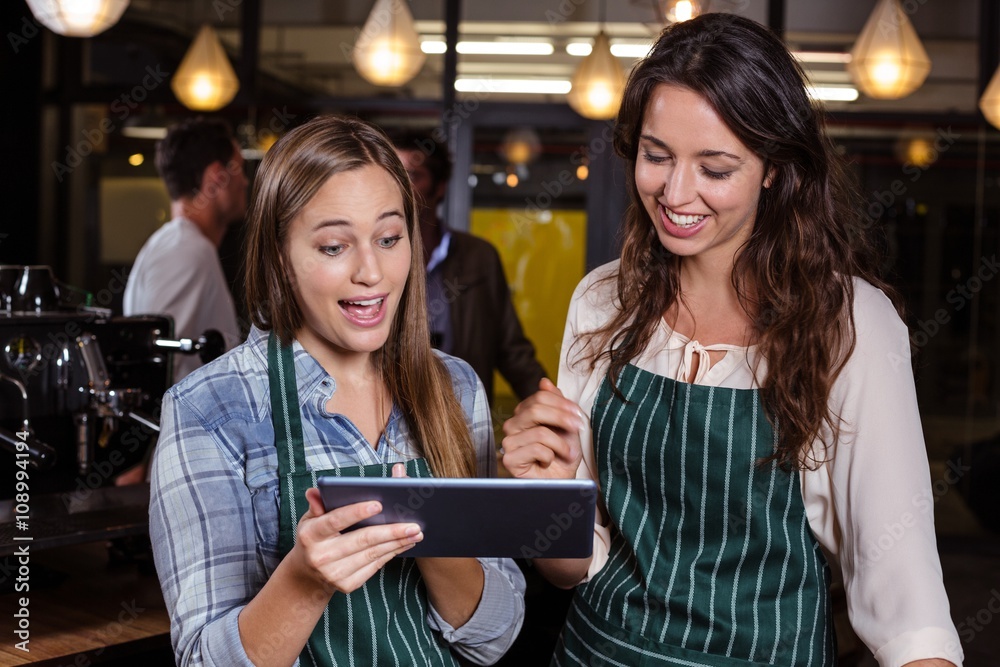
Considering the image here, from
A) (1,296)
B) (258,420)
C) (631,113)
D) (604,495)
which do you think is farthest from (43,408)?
→ (631,113)

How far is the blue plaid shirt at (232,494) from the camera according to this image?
1.34 metres

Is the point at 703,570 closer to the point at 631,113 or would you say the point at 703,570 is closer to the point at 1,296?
the point at 631,113

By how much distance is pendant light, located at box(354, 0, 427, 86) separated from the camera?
16.7 ft

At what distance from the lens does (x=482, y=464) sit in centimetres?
166

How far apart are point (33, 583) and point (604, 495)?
1111mm

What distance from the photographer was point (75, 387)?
7.20ft

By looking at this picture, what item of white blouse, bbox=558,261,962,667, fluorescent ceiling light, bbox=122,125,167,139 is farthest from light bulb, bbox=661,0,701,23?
fluorescent ceiling light, bbox=122,125,167,139

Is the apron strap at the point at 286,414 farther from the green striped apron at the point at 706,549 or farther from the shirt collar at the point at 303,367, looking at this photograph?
the green striped apron at the point at 706,549

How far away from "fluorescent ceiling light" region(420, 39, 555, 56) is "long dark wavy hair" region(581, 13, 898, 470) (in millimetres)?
4262

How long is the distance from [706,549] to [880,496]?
0.26m

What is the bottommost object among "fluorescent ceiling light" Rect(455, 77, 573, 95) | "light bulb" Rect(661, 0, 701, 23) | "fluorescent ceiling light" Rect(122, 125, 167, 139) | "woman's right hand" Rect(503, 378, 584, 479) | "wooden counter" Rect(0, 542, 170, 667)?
"wooden counter" Rect(0, 542, 170, 667)

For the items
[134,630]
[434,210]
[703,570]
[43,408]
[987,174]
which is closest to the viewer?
[703,570]

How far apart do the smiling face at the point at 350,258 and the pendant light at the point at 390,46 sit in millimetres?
3845

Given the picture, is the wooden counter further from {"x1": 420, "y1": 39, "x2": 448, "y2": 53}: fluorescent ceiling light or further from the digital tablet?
{"x1": 420, "y1": 39, "x2": 448, "y2": 53}: fluorescent ceiling light
